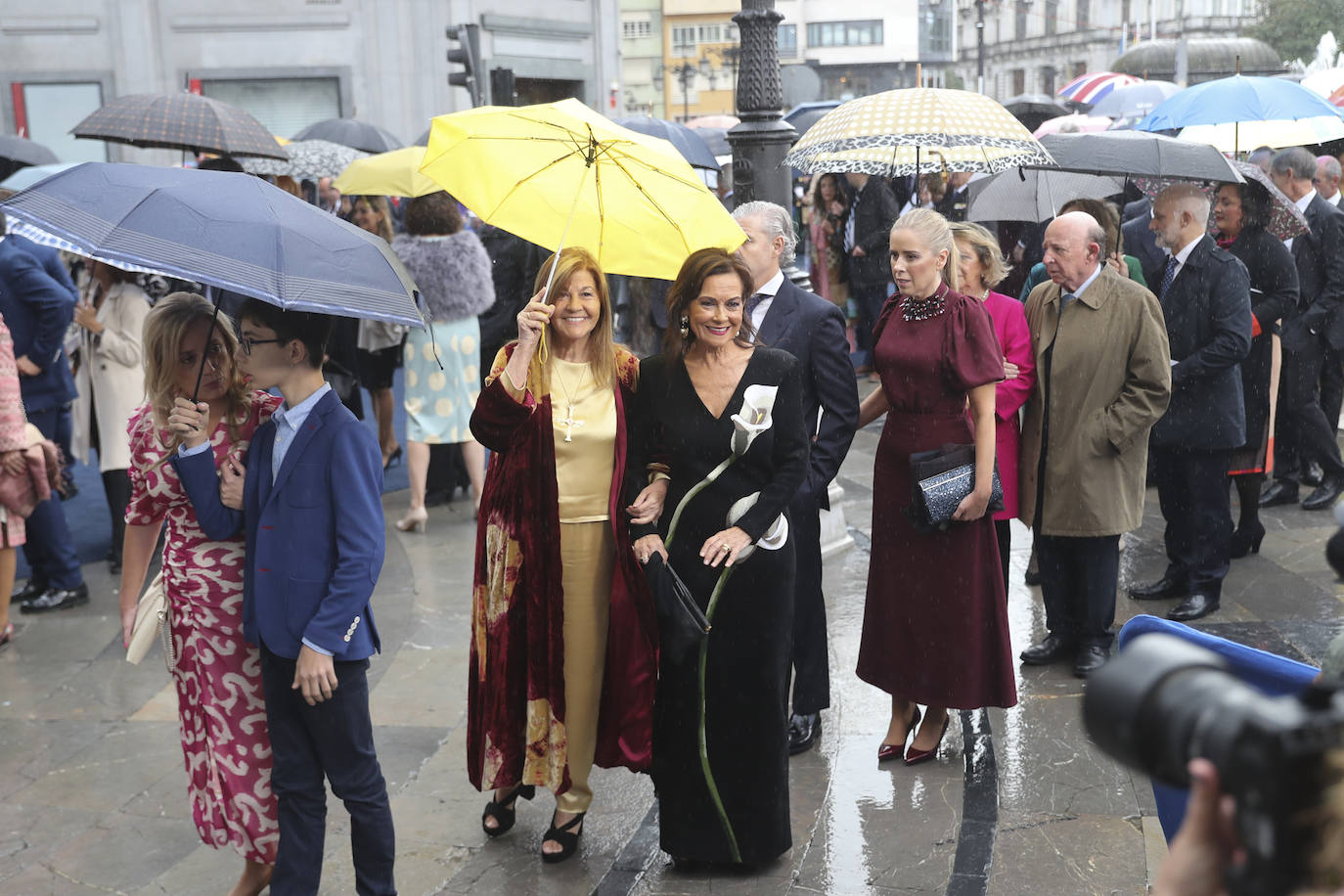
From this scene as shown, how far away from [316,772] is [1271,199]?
5.28 metres

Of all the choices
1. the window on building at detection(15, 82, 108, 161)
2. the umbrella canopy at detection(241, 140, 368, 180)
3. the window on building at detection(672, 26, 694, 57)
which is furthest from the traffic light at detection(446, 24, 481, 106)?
the window on building at detection(672, 26, 694, 57)

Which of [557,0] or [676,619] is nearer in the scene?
[676,619]

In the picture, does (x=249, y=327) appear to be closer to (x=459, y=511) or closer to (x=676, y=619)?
(x=676, y=619)

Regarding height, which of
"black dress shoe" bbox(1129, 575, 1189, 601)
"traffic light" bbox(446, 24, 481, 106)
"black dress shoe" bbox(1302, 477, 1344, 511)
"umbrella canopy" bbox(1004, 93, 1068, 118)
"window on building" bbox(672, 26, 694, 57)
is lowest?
"black dress shoe" bbox(1129, 575, 1189, 601)

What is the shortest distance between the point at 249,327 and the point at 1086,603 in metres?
3.58

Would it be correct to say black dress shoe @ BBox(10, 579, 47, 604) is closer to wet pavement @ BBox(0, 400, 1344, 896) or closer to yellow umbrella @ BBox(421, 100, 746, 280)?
wet pavement @ BBox(0, 400, 1344, 896)

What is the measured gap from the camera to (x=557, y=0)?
95.3ft

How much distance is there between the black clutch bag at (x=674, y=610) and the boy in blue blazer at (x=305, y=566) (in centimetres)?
79

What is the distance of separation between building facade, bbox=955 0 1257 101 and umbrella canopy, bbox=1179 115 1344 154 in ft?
230

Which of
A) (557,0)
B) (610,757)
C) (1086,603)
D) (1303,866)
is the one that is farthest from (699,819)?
(557,0)

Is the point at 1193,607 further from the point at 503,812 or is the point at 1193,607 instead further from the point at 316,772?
the point at 316,772

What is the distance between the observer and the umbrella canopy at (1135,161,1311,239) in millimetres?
6047

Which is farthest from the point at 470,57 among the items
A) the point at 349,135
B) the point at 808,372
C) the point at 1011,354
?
the point at 808,372

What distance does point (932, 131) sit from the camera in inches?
205
